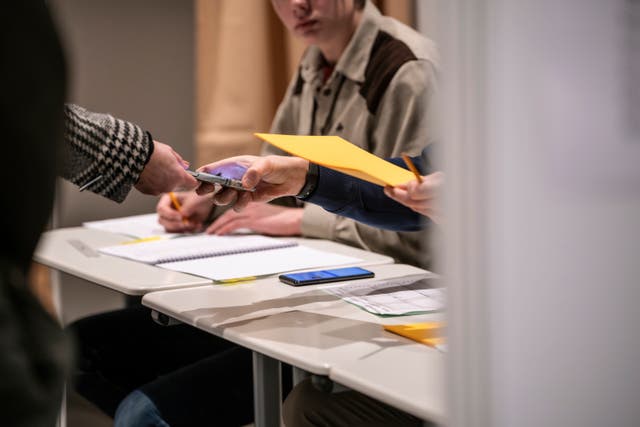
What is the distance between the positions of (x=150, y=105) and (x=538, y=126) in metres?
2.13

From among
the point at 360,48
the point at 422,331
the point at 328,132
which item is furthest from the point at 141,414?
the point at 360,48

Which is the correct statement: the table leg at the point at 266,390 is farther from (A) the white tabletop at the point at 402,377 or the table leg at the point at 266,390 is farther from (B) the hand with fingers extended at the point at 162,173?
(B) the hand with fingers extended at the point at 162,173

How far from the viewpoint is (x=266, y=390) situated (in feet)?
3.53

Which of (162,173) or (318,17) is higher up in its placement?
(318,17)

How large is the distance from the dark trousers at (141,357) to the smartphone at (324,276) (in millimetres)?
189

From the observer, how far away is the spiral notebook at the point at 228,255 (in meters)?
1.32

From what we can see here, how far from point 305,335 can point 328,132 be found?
90 cm

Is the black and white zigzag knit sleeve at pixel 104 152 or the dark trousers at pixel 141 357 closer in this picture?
the black and white zigzag knit sleeve at pixel 104 152

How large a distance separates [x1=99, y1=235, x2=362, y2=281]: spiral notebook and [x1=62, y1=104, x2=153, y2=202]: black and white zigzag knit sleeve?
209 millimetres

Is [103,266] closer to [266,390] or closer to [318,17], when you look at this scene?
[266,390]

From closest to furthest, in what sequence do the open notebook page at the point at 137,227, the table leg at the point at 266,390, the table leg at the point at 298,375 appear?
the table leg at the point at 266,390
the table leg at the point at 298,375
the open notebook page at the point at 137,227

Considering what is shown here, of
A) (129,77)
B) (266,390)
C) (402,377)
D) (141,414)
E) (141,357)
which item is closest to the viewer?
(402,377)

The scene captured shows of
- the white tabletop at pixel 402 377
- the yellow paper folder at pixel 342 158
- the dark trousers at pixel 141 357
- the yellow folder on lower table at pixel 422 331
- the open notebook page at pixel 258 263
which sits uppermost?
the yellow paper folder at pixel 342 158

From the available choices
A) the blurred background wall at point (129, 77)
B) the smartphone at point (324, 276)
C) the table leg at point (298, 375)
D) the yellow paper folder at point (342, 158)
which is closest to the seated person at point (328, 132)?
the table leg at point (298, 375)
